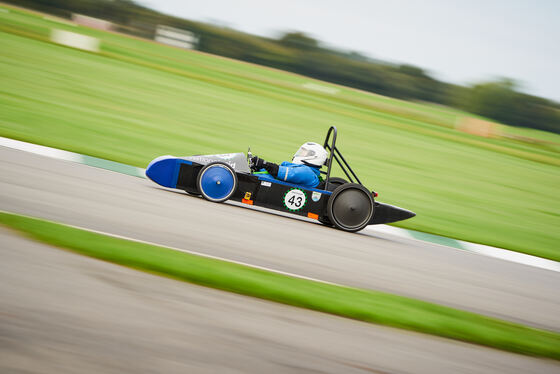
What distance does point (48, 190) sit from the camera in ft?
19.8

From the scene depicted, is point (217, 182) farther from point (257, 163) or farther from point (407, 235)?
point (407, 235)

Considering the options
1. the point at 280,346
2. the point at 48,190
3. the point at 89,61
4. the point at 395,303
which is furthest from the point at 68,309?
the point at 89,61

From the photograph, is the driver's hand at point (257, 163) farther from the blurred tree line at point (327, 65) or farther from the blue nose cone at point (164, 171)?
the blurred tree line at point (327, 65)

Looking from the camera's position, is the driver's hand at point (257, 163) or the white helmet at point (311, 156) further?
the white helmet at point (311, 156)

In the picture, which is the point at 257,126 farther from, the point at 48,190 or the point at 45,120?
the point at 48,190

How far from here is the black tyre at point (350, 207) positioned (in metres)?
7.45

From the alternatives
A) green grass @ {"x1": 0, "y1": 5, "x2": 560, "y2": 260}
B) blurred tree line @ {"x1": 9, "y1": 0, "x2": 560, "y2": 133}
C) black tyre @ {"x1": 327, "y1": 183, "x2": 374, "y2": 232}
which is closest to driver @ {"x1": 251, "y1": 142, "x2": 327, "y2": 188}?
black tyre @ {"x1": 327, "y1": 183, "x2": 374, "y2": 232}

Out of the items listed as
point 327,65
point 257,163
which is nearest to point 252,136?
point 257,163

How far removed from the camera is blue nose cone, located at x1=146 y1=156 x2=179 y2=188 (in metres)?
7.01

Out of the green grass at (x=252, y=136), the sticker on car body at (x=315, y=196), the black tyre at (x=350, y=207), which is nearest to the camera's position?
the sticker on car body at (x=315, y=196)

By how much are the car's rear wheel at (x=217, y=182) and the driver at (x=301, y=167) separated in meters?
0.44

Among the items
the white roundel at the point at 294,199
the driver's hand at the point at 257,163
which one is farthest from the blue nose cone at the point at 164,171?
the white roundel at the point at 294,199

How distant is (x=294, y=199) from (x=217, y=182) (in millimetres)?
1067

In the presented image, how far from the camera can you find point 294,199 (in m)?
7.27
